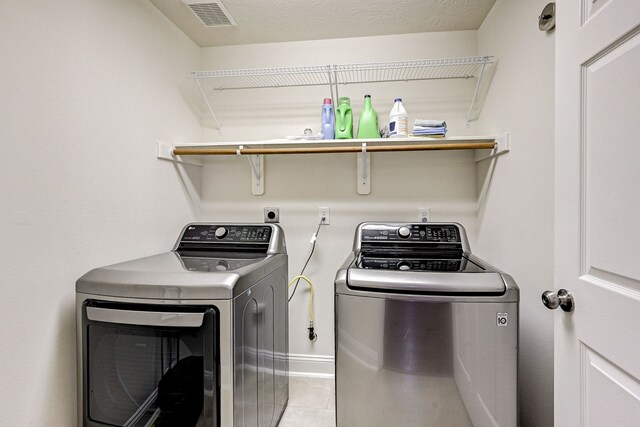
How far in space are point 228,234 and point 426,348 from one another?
1144 mm

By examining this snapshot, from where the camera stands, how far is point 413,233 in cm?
174

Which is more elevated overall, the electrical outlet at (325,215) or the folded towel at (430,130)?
the folded towel at (430,130)

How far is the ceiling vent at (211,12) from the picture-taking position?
1.68 metres

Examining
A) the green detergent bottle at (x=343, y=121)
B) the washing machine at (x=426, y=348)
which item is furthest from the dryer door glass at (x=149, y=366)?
the green detergent bottle at (x=343, y=121)

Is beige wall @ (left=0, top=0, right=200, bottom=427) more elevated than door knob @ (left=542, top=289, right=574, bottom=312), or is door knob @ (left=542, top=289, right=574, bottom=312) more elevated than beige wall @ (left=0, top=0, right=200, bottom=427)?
beige wall @ (left=0, top=0, right=200, bottom=427)

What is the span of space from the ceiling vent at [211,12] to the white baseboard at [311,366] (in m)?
2.16

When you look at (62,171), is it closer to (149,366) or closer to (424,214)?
(149,366)

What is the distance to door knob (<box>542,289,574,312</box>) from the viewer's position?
2.88 ft

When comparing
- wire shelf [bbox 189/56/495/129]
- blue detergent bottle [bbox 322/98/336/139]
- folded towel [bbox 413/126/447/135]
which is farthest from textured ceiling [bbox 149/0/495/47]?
folded towel [bbox 413/126/447/135]

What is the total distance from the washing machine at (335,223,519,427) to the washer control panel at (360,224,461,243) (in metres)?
0.47

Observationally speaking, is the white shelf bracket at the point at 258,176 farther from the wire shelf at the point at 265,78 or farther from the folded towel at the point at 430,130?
the folded towel at the point at 430,130

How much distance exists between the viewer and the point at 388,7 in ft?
5.72

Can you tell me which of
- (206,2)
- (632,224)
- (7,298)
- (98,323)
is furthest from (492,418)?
(206,2)

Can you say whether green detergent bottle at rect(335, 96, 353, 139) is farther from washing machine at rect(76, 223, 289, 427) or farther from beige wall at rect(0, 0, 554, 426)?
washing machine at rect(76, 223, 289, 427)
